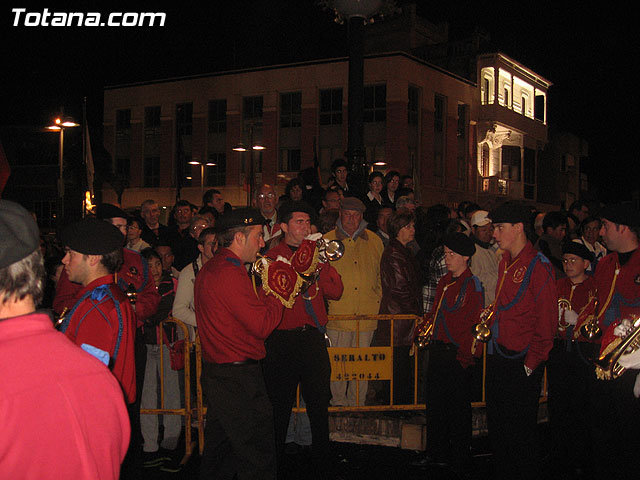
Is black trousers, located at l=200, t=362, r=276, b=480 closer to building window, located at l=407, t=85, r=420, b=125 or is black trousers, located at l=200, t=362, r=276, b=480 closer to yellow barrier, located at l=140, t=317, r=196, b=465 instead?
yellow barrier, located at l=140, t=317, r=196, b=465

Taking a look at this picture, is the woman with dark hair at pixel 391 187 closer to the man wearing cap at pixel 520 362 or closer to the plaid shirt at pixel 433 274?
the plaid shirt at pixel 433 274

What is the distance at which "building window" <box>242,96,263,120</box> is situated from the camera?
35875mm

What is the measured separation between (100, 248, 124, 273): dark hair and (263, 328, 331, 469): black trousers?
81.3 inches

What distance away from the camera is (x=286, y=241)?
5777 mm

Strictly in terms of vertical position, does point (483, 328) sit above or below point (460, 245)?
below

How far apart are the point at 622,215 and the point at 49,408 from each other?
4.92 metres

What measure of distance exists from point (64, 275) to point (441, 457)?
153 inches

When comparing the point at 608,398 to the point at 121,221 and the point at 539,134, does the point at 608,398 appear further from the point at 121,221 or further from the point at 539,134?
the point at 539,134

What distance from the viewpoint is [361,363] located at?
6.86m

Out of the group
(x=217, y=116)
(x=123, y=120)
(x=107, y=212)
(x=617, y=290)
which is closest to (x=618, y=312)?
(x=617, y=290)

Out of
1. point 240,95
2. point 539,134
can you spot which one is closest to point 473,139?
point 539,134

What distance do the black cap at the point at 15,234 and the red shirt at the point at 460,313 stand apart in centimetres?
450

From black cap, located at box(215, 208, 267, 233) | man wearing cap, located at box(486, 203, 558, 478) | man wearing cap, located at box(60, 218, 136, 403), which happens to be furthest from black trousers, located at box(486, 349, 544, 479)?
man wearing cap, located at box(60, 218, 136, 403)

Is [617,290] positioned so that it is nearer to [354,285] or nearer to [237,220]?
[354,285]
